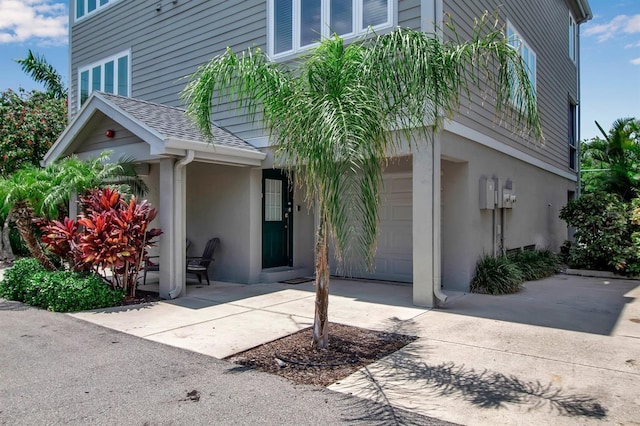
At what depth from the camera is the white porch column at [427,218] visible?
7.05 metres

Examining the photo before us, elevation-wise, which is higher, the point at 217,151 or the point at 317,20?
the point at 317,20

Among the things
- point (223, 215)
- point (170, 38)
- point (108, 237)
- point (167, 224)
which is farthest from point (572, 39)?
point (108, 237)

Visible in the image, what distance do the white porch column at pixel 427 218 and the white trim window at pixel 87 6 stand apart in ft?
36.0

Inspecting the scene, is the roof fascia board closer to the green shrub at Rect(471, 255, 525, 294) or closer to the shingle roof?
the shingle roof

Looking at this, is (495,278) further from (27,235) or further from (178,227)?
(27,235)

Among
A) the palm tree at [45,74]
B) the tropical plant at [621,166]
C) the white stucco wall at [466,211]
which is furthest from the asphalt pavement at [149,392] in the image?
the palm tree at [45,74]

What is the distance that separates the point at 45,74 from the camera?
64.4 ft

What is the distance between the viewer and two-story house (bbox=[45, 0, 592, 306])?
771cm

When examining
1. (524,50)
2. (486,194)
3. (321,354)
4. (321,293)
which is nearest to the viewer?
(321,354)

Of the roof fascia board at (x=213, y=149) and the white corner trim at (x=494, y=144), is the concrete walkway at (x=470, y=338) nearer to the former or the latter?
the roof fascia board at (x=213, y=149)

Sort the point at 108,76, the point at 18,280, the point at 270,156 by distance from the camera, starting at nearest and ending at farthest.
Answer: the point at 18,280 < the point at 270,156 < the point at 108,76

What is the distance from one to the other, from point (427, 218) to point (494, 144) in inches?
132

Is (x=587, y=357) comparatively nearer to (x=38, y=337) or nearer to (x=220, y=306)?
(x=220, y=306)

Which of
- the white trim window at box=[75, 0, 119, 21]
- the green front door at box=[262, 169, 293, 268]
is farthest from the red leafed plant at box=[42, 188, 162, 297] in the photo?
the white trim window at box=[75, 0, 119, 21]
